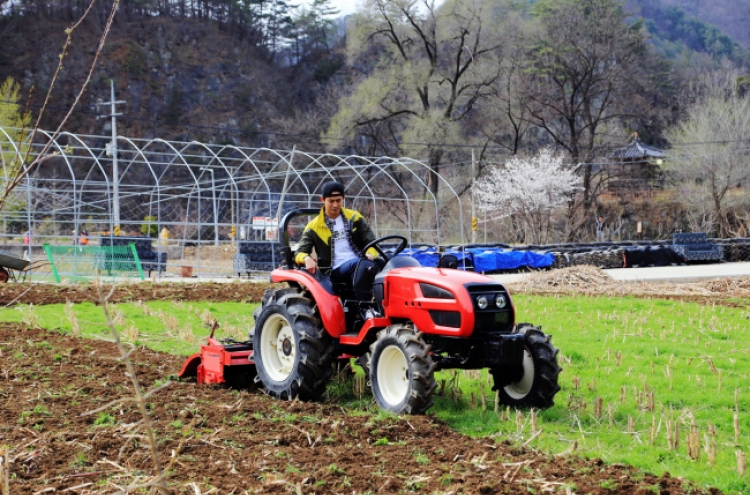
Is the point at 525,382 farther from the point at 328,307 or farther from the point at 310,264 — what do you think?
the point at 310,264

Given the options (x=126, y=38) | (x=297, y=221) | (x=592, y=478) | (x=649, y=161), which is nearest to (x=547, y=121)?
(x=649, y=161)

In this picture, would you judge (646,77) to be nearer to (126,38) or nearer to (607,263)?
(607,263)

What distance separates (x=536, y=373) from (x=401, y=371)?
3.77 ft

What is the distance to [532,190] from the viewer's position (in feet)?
156

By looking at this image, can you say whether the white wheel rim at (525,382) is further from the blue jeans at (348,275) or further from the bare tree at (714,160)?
the bare tree at (714,160)

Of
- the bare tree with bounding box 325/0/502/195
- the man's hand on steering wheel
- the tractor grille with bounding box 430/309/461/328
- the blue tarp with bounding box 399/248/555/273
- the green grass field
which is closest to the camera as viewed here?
the green grass field

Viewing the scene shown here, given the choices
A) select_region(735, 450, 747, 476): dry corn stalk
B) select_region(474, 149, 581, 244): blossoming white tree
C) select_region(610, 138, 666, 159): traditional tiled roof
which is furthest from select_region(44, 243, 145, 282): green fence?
select_region(610, 138, 666, 159): traditional tiled roof

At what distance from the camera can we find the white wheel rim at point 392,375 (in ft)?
21.8

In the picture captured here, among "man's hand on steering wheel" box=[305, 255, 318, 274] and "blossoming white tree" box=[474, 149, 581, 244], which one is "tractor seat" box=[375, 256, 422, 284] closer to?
"man's hand on steering wheel" box=[305, 255, 318, 274]

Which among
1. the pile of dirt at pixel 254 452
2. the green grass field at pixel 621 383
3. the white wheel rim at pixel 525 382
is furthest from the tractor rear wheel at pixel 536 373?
the pile of dirt at pixel 254 452

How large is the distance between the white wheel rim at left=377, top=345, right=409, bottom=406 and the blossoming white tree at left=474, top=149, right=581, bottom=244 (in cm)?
3945

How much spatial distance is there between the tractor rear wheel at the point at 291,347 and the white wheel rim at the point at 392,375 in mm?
645

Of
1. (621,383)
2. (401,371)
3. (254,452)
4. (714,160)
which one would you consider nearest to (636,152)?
(714,160)

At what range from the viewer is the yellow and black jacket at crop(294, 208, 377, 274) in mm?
7489
